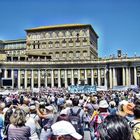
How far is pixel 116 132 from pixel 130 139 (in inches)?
10.5

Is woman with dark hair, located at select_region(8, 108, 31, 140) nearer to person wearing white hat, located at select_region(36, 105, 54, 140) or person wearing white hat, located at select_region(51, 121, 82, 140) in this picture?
person wearing white hat, located at select_region(36, 105, 54, 140)

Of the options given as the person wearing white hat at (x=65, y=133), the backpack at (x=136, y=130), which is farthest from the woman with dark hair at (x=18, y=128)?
the person wearing white hat at (x=65, y=133)

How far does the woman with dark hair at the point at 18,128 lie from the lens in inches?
314

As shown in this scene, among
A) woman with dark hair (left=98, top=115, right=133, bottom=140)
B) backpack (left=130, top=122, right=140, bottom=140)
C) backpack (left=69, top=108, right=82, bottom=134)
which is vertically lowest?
backpack (left=69, top=108, right=82, bottom=134)

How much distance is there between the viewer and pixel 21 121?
8.00 meters

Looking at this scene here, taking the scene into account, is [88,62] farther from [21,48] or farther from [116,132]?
[116,132]

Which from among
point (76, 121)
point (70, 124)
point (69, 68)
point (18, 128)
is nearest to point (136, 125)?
point (70, 124)

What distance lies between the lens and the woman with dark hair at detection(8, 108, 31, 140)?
26.2 ft

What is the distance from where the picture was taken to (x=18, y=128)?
26.5ft

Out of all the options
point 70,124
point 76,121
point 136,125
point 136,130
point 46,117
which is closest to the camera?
point 70,124

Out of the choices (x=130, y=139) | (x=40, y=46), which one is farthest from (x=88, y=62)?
(x=130, y=139)

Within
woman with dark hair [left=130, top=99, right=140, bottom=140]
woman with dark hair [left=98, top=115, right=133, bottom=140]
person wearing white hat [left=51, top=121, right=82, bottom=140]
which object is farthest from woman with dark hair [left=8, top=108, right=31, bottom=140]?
woman with dark hair [left=98, top=115, right=133, bottom=140]

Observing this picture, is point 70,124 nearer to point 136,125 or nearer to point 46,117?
point 136,125

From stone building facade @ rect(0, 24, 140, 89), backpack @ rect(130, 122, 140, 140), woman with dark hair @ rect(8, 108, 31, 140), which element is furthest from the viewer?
stone building facade @ rect(0, 24, 140, 89)
